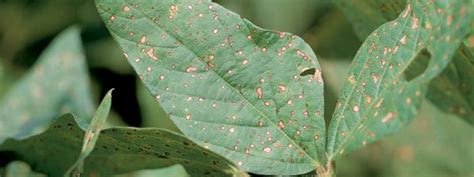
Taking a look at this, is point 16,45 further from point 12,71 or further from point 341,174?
point 341,174

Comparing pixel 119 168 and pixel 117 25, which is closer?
pixel 117 25

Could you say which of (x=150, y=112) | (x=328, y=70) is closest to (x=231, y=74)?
→ (x=150, y=112)

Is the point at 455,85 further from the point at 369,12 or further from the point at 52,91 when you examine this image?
the point at 52,91

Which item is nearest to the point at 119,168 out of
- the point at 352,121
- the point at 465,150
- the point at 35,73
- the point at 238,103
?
the point at 238,103

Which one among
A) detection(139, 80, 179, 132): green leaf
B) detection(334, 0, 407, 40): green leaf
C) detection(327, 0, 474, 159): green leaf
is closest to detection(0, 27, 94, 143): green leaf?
detection(139, 80, 179, 132): green leaf

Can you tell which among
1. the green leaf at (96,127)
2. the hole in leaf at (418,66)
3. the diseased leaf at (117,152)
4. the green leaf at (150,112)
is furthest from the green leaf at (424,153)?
the green leaf at (96,127)

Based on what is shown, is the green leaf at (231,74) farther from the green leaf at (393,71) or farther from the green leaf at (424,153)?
the green leaf at (424,153)
